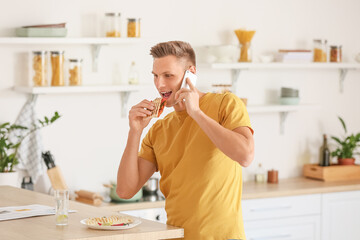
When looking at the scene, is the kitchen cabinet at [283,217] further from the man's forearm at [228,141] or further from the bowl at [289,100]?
the man's forearm at [228,141]

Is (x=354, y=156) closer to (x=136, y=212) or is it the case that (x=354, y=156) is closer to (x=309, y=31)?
(x=309, y=31)

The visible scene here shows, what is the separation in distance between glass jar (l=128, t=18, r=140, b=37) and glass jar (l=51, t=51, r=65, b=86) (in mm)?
511

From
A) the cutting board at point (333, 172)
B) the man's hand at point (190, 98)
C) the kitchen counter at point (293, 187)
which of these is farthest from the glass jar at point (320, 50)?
the man's hand at point (190, 98)

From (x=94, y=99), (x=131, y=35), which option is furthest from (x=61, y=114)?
(x=131, y=35)

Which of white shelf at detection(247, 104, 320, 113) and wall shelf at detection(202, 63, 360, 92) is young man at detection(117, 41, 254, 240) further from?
white shelf at detection(247, 104, 320, 113)

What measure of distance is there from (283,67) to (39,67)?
1883 millimetres

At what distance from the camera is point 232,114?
2539 millimetres

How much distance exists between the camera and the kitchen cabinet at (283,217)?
15.5 ft

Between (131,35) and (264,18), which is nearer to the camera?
(131,35)

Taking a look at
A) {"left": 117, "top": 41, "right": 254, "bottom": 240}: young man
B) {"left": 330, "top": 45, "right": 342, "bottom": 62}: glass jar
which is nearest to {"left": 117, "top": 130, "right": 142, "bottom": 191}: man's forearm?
{"left": 117, "top": 41, "right": 254, "bottom": 240}: young man

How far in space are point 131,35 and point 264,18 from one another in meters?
1.22

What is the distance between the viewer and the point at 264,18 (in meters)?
5.31

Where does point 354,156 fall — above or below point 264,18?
below

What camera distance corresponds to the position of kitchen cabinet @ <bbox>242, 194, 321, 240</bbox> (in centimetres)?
472
